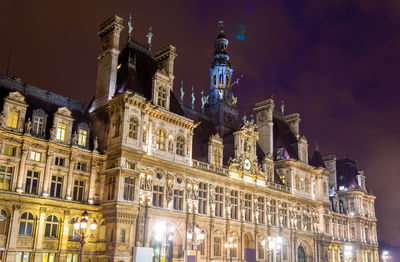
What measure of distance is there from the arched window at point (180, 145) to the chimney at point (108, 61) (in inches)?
344

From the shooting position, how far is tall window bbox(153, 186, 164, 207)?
4300 cm

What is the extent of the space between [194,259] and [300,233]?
23.8 metres

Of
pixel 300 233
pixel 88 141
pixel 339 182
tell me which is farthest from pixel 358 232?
pixel 88 141

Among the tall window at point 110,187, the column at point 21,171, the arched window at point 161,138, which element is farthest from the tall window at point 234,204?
the column at point 21,171

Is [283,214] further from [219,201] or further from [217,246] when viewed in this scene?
[217,246]

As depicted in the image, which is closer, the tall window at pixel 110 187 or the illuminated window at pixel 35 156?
the illuminated window at pixel 35 156

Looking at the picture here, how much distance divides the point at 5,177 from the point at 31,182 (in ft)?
7.31

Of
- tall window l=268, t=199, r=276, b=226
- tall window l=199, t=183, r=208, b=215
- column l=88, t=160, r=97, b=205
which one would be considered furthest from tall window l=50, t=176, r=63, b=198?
tall window l=268, t=199, r=276, b=226

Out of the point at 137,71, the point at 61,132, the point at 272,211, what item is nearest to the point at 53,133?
the point at 61,132

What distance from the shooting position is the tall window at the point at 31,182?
36.2 metres

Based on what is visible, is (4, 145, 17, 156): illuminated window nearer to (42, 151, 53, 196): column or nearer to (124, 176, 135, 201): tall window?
(42, 151, 53, 196): column

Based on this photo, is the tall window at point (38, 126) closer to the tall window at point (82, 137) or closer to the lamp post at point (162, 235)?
the tall window at point (82, 137)

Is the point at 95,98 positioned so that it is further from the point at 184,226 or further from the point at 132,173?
the point at 184,226

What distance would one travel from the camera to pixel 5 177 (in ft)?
115
